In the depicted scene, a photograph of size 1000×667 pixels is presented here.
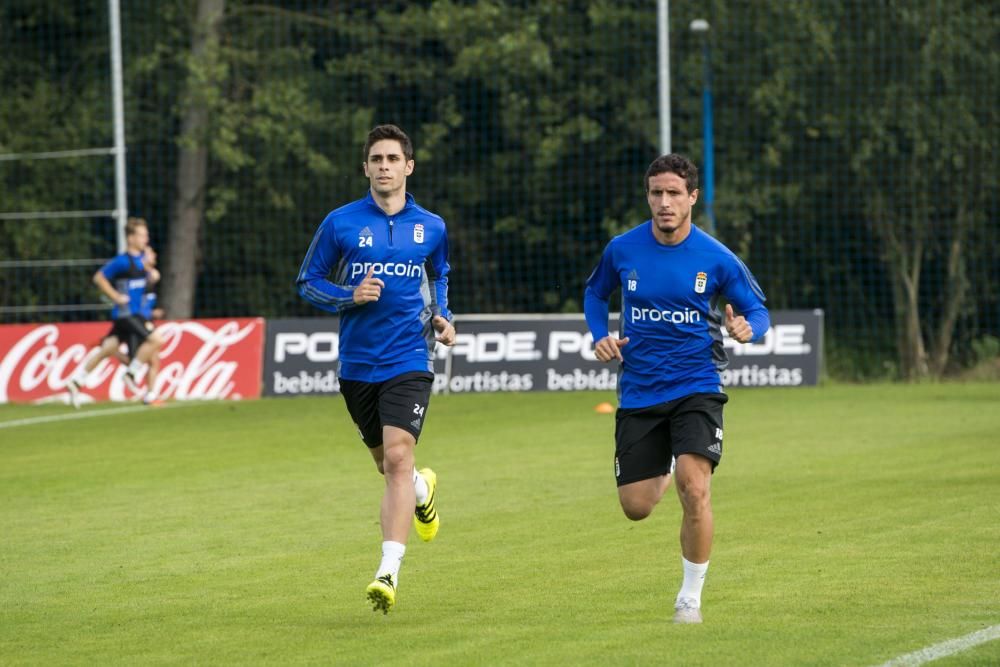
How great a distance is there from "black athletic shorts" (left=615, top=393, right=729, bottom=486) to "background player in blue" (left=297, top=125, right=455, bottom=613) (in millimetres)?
1136

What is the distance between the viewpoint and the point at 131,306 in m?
23.6

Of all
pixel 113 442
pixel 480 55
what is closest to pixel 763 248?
pixel 480 55

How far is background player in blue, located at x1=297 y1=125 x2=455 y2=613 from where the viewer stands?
362 inches

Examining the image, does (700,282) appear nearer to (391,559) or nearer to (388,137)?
(388,137)

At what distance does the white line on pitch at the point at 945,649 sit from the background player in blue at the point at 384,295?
9.25 feet

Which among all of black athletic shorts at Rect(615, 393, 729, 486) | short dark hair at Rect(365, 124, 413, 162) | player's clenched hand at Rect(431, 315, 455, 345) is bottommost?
black athletic shorts at Rect(615, 393, 729, 486)

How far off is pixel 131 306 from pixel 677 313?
52.7 feet

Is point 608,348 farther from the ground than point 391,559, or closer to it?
farther from the ground

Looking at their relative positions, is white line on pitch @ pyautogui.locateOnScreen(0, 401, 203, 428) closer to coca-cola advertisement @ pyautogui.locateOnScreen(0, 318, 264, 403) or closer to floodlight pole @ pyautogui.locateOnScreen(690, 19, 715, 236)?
coca-cola advertisement @ pyautogui.locateOnScreen(0, 318, 264, 403)

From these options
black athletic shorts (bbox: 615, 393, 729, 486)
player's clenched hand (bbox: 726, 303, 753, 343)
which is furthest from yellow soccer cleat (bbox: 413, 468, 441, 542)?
player's clenched hand (bbox: 726, 303, 753, 343)

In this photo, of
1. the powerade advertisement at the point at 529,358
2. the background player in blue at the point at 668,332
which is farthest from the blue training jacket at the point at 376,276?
the powerade advertisement at the point at 529,358

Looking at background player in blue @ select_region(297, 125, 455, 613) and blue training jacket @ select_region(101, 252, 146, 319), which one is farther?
blue training jacket @ select_region(101, 252, 146, 319)

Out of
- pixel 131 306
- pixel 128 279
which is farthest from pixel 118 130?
pixel 131 306

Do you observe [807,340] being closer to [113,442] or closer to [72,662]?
[113,442]
